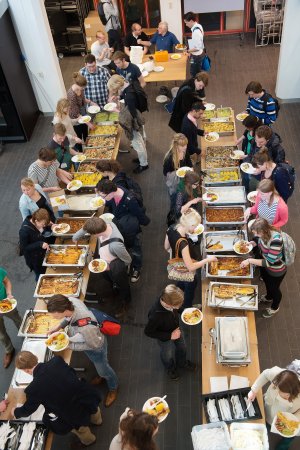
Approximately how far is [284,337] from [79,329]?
304 cm

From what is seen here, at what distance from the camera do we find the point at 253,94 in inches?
275

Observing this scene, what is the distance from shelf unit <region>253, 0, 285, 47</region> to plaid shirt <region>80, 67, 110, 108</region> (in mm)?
6194

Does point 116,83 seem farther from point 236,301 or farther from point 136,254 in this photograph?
point 236,301

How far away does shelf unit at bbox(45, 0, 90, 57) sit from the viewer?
41.2ft

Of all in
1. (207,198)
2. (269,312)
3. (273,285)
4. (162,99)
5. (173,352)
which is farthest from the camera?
(162,99)

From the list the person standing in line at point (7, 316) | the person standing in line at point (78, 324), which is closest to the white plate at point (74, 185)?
the person standing in line at point (7, 316)

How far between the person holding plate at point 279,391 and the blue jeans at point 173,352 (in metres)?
1.26

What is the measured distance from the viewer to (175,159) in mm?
6508

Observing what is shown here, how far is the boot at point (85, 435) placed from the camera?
4773mm

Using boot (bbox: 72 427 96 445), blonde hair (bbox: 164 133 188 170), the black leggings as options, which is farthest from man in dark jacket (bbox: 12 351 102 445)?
blonde hair (bbox: 164 133 188 170)

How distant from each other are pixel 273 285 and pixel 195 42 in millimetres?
6635

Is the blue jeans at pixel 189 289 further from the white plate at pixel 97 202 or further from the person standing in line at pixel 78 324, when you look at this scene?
the white plate at pixel 97 202

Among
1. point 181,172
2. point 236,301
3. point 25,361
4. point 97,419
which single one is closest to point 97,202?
point 181,172

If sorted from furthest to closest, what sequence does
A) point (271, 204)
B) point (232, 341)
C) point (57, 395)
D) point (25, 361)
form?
1. point (271, 204)
2. point (232, 341)
3. point (25, 361)
4. point (57, 395)
